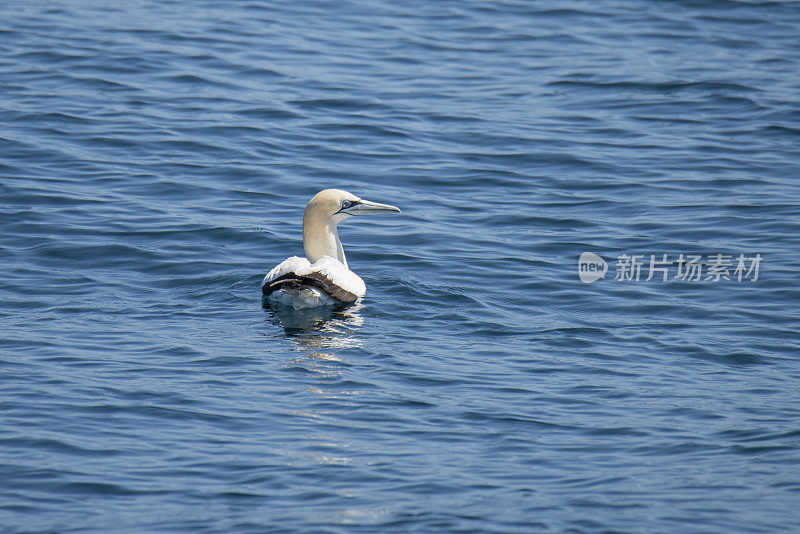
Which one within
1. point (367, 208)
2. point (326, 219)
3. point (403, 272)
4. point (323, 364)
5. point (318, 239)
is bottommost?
point (323, 364)

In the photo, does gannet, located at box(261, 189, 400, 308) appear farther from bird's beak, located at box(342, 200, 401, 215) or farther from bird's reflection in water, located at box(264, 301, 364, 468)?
bird's reflection in water, located at box(264, 301, 364, 468)

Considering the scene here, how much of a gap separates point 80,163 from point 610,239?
25.3ft

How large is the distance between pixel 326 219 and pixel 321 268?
1144mm

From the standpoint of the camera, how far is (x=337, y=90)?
827 inches

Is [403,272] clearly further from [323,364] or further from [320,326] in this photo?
[323,364]

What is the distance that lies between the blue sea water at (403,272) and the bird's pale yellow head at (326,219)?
0.69 metres

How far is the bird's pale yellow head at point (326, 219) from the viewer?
12.6 meters

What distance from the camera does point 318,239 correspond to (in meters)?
12.6

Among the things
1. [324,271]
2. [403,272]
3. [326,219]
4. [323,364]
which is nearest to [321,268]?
[324,271]

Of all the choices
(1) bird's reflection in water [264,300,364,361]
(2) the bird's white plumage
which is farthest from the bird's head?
(1) bird's reflection in water [264,300,364,361]

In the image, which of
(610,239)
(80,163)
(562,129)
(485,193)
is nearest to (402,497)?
(610,239)

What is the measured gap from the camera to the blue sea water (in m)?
7.73

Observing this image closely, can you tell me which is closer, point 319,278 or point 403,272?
point 319,278

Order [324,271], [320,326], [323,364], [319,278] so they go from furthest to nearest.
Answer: [324,271] < [319,278] < [320,326] < [323,364]
